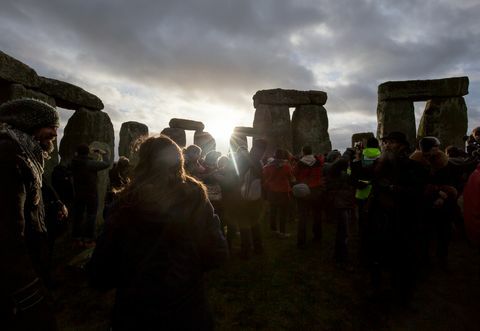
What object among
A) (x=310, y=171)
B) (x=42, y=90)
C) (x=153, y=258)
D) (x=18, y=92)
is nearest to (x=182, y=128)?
(x=42, y=90)

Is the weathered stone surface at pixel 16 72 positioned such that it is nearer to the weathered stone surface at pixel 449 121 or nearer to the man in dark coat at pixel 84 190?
→ the man in dark coat at pixel 84 190

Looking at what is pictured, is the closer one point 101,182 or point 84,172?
point 84,172

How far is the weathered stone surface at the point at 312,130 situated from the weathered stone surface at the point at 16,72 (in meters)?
8.66

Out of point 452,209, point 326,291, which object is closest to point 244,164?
point 326,291

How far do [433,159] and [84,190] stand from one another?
517 centimetres

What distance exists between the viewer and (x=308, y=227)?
6.58m

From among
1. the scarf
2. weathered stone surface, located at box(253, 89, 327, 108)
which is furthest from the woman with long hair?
weathered stone surface, located at box(253, 89, 327, 108)

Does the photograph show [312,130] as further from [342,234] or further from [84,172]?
[84,172]

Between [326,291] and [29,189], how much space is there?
10.6ft

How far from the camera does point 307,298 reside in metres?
3.48

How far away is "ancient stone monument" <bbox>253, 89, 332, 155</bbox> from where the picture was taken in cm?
1178

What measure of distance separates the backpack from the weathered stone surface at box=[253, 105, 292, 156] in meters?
7.26

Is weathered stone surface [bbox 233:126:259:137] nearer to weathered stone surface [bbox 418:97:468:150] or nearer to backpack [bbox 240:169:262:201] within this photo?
weathered stone surface [bbox 418:97:468:150]

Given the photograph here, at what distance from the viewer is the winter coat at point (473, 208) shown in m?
2.63
